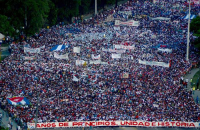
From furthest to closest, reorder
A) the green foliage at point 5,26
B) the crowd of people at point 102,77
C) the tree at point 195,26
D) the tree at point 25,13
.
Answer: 1. the tree at point 25,13
2. the tree at point 195,26
3. the green foliage at point 5,26
4. the crowd of people at point 102,77

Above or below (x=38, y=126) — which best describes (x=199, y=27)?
above

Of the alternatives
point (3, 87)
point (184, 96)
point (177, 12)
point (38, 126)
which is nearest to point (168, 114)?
point (184, 96)

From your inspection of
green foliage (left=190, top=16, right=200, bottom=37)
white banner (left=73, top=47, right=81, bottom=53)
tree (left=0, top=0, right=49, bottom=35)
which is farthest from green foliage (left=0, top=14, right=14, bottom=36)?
green foliage (left=190, top=16, right=200, bottom=37)

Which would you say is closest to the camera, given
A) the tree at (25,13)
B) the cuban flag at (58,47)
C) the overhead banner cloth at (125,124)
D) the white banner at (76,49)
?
the overhead banner cloth at (125,124)

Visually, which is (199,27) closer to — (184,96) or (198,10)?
(198,10)

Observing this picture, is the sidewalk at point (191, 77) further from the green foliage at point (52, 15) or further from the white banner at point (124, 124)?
the green foliage at point (52, 15)

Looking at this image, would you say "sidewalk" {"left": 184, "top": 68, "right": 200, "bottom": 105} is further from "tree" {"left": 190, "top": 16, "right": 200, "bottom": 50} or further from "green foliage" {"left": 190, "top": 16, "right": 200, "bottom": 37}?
"green foliage" {"left": 190, "top": 16, "right": 200, "bottom": 37}

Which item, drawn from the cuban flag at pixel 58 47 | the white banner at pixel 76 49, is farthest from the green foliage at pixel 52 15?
the white banner at pixel 76 49

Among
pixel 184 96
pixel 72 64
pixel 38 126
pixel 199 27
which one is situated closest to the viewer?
pixel 38 126
